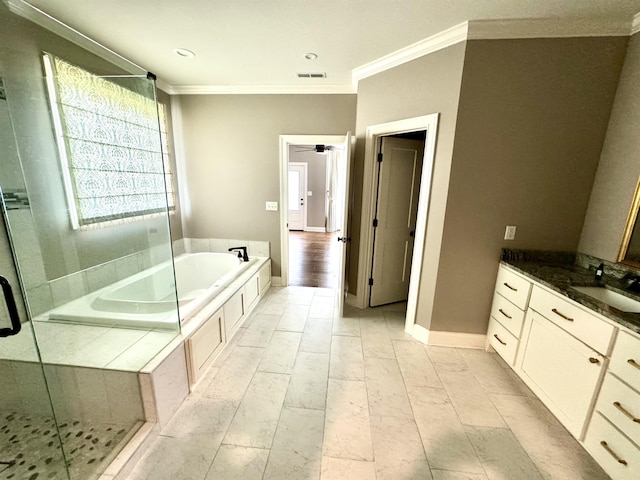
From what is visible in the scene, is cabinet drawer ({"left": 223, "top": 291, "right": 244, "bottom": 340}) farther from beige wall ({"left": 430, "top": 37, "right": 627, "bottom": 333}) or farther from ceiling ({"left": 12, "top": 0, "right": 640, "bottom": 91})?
ceiling ({"left": 12, "top": 0, "right": 640, "bottom": 91})

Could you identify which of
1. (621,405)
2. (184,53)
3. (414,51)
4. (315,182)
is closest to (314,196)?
(315,182)

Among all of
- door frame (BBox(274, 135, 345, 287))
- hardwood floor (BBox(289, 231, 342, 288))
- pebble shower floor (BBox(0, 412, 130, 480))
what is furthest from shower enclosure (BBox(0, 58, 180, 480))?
hardwood floor (BBox(289, 231, 342, 288))

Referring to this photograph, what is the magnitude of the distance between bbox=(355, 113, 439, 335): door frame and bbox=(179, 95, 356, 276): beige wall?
74cm

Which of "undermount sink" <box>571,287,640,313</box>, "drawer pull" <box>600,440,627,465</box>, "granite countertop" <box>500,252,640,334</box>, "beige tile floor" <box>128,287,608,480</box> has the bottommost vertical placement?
"beige tile floor" <box>128,287,608,480</box>

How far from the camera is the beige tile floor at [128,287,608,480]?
129 cm

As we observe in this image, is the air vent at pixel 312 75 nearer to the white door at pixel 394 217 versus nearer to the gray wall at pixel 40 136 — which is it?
the white door at pixel 394 217

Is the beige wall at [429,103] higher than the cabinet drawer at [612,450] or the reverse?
higher

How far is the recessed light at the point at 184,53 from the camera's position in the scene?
2215 millimetres

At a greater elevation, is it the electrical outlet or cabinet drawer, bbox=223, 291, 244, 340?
the electrical outlet

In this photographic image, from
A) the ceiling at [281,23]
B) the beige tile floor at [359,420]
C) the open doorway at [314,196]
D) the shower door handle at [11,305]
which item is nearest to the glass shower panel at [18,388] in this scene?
the shower door handle at [11,305]

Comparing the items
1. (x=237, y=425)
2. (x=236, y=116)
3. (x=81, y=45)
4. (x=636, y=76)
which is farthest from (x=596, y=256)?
(x=81, y=45)

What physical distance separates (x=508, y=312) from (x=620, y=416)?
0.83 m

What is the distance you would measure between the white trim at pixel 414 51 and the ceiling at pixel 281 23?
55 mm

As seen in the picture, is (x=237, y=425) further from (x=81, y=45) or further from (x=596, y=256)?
(x=81, y=45)
